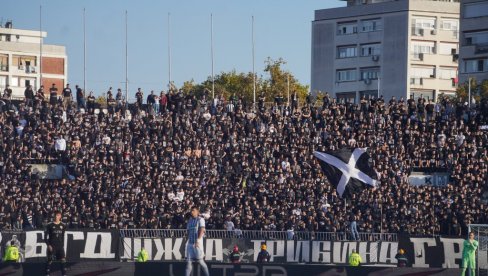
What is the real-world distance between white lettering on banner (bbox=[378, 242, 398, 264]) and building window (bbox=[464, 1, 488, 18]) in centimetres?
5797

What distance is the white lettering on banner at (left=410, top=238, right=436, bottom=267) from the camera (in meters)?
43.5

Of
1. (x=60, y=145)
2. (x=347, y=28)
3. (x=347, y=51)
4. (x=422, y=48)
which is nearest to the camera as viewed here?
(x=60, y=145)

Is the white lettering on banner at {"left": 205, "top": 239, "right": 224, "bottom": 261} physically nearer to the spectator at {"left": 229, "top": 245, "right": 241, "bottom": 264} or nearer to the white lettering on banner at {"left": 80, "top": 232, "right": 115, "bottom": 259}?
the spectator at {"left": 229, "top": 245, "right": 241, "bottom": 264}

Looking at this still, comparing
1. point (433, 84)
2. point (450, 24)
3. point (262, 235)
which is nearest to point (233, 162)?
point (262, 235)

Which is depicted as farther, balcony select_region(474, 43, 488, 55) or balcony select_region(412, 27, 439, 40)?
balcony select_region(412, 27, 439, 40)

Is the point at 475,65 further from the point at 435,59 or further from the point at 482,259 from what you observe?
the point at 482,259

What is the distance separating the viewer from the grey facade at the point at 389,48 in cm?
10925

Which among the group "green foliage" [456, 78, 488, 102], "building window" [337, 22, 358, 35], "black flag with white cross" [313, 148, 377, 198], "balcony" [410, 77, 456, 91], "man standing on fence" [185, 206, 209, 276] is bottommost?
"man standing on fence" [185, 206, 209, 276]

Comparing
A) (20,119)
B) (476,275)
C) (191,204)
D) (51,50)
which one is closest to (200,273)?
(476,275)

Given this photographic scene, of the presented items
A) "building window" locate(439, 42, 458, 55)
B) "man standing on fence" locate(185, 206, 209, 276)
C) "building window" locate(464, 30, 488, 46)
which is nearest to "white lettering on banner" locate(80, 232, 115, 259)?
"man standing on fence" locate(185, 206, 209, 276)

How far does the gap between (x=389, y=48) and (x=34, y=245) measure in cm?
7229

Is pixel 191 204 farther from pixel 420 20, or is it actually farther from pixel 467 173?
pixel 420 20

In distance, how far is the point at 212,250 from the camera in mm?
43281

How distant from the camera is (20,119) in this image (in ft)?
174
